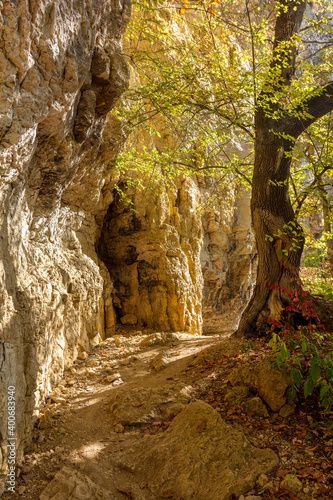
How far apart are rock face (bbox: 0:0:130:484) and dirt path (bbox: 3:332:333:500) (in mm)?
334

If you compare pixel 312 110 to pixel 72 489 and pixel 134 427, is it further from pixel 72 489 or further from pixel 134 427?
pixel 72 489

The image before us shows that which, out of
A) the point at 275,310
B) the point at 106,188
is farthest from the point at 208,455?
the point at 106,188

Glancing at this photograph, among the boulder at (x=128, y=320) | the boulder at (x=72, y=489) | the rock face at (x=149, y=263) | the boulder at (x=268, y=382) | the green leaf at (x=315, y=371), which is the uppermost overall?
the rock face at (x=149, y=263)

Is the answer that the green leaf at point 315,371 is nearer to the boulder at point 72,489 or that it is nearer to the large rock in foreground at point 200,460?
the large rock in foreground at point 200,460

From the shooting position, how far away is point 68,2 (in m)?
3.34

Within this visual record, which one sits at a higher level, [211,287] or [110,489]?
[211,287]

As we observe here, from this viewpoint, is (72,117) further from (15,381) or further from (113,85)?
(15,381)

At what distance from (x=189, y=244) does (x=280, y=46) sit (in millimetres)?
6269

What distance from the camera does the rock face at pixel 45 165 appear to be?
2.72 meters

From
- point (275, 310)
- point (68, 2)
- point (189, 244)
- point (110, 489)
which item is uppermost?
point (68, 2)

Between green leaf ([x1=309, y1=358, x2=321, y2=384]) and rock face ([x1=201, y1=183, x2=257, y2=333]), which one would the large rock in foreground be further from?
rock face ([x1=201, y1=183, x2=257, y2=333])

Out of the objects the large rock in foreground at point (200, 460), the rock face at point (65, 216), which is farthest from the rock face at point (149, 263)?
the large rock in foreground at point (200, 460)

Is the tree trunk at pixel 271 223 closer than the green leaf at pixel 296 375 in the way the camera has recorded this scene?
No

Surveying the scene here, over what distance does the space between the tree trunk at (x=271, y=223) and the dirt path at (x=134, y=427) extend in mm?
805
